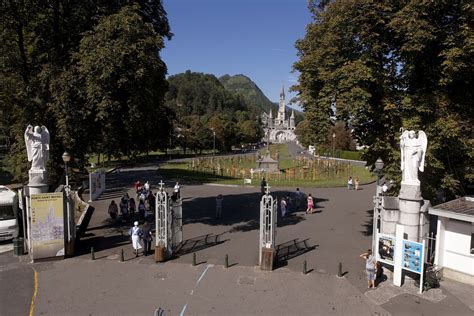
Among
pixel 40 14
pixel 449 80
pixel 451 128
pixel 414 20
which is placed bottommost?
pixel 451 128

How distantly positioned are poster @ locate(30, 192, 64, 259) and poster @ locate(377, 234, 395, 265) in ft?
39.5

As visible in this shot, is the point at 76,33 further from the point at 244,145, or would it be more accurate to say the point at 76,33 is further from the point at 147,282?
the point at 244,145

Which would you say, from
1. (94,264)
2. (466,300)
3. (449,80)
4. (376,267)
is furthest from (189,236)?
(449,80)

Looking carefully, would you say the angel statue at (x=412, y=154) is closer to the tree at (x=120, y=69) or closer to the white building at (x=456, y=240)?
the white building at (x=456, y=240)

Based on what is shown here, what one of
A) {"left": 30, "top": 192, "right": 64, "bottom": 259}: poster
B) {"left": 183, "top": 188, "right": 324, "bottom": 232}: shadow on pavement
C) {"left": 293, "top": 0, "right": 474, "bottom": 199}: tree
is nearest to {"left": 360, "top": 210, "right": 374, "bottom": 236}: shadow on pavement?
{"left": 183, "top": 188, "right": 324, "bottom": 232}: shadow on pavement

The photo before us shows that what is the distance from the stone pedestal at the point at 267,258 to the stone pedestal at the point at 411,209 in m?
4.84

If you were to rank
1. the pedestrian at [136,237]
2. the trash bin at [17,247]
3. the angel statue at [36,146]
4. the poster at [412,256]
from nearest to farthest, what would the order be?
the poster at [412,256] < the angel statue at [36,146] < the pedestrian at [136,237] < the trash bin at [17,247]

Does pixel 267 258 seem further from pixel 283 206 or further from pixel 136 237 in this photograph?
pixel 283 206

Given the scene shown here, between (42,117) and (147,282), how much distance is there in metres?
9.96

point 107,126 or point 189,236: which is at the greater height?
point 107,126

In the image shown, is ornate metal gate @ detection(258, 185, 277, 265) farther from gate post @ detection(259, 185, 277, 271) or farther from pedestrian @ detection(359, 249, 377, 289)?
pedestrian @ detection(359, 249, 377, 289)

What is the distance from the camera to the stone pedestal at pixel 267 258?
13344mm

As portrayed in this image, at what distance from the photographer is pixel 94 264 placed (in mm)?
13945

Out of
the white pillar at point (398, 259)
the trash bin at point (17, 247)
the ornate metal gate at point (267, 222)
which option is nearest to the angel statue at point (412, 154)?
the white pillar at point (398, 259)
